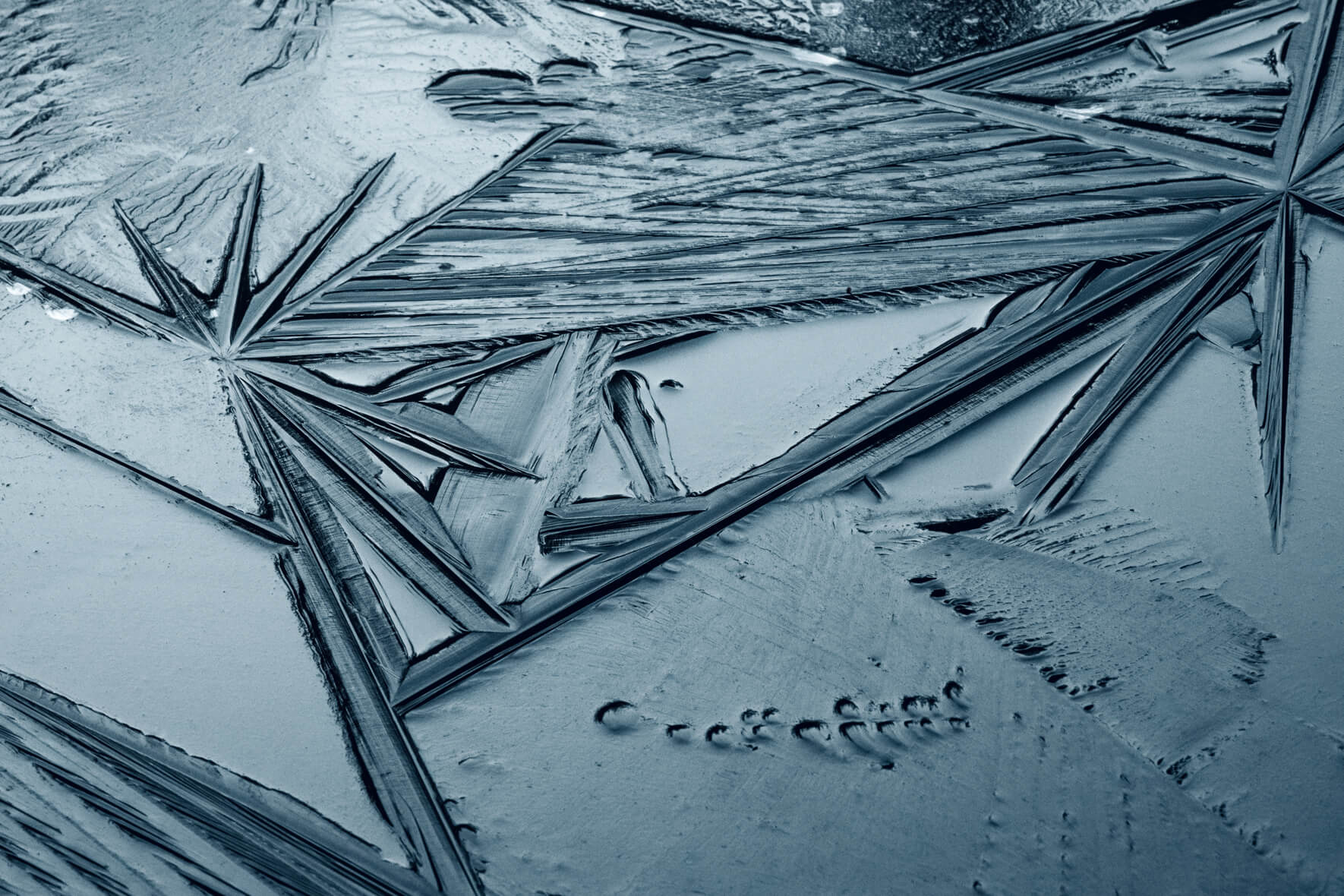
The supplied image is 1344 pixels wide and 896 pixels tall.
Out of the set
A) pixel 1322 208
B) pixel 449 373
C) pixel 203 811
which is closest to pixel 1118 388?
pixel 1322 208

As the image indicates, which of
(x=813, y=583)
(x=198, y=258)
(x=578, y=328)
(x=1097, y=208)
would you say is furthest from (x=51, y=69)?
(x=1097, y=208)

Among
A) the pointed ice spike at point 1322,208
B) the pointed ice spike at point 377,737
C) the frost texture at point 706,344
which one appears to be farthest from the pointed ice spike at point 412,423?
the pointed ice spike at point 1322,208

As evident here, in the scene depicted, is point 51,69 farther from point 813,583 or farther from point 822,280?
point 813,583

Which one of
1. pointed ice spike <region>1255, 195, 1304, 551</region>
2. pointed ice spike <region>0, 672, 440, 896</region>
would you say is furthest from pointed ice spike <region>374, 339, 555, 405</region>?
pointed ice spike <region>1255, 195, 1304, 551</region>

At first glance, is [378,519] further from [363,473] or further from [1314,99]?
[1314,99]

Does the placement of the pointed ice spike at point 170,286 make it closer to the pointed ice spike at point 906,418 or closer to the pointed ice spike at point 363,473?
the pointed ice spike at point 363,473

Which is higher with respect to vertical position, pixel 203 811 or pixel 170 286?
pixel 170 286

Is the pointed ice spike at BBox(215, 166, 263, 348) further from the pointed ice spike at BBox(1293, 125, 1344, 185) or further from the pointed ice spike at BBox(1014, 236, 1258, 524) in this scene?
the pointed ice spike at BBox(1293, 125, 1344, 185)
